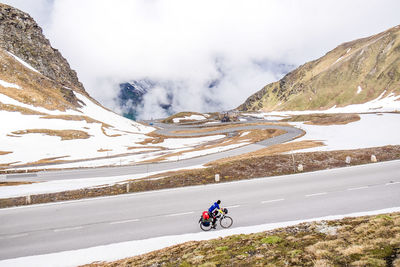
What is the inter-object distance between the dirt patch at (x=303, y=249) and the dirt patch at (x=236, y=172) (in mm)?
12187

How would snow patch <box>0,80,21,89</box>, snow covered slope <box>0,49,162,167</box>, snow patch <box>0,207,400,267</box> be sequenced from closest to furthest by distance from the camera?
snow patch <box>0,207,400,267</box>
snow covered slope <box>0,49,162,167</box>
snow patch <box>0,80,21,89</box>

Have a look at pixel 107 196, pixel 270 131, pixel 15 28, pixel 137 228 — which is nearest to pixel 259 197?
pixel 137 228

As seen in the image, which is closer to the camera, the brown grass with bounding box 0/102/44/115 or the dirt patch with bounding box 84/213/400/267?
the dirt patch with bounding box 84/213/400/267

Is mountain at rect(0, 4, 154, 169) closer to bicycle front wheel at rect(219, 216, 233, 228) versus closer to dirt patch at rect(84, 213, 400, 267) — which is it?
bicycle front wheel at rect(219, 216, 233, 228)

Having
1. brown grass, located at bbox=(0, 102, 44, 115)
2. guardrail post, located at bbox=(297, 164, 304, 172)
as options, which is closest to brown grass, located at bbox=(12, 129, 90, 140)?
brown grass, located at bbox=(0, 102, 44, 115)

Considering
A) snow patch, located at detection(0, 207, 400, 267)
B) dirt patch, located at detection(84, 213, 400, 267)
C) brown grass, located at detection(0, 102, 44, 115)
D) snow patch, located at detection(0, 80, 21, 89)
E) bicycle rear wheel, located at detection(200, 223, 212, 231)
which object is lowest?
snow patch, located at detection(0, 207, 400, 267)

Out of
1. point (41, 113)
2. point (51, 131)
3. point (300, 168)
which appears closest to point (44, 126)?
point (51, 131)

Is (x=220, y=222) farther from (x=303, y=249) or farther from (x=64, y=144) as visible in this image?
(x=64, y=144)

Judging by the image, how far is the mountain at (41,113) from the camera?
2653 inches

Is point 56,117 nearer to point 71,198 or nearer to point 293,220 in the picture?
point 71,198

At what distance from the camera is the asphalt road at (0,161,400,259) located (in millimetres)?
13797

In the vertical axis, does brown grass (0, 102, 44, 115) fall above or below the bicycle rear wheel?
above

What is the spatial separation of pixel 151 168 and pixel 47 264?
1099 inches

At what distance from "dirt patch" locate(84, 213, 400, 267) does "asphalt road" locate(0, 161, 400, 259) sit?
3.70 m
